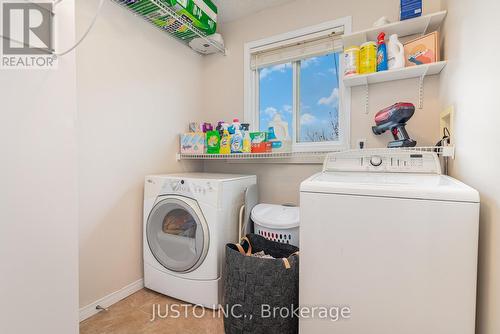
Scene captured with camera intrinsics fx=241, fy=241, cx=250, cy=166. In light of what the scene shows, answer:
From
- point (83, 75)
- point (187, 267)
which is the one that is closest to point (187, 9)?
point (83, 75)

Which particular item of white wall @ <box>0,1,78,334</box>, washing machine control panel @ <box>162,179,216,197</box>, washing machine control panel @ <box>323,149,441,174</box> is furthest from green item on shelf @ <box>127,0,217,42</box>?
washing machine control panel @ <box>323,149,441,174</box>

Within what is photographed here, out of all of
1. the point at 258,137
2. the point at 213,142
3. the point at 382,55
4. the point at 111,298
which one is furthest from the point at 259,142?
the point at 111,298

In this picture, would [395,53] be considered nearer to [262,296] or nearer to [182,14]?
[182,14]

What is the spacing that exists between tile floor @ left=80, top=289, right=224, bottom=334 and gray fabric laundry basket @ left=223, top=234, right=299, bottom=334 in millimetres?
243

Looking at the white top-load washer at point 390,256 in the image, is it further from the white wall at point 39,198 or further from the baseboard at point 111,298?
the baseboard at point 111,298

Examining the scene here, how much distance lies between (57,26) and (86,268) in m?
1.42

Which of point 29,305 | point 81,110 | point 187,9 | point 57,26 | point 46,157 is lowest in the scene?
point 29,305

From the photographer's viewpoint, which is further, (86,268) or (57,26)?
(86,268)

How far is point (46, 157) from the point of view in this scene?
3.14ft

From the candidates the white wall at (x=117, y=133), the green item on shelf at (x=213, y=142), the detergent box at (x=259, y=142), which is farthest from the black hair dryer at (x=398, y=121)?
the white wall at (x=117, y=133)

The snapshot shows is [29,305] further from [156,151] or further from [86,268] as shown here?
[156,151]

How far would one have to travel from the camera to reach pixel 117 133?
177cm

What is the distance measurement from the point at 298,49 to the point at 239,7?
691mm

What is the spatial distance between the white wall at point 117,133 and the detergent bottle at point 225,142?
1.68 feet
